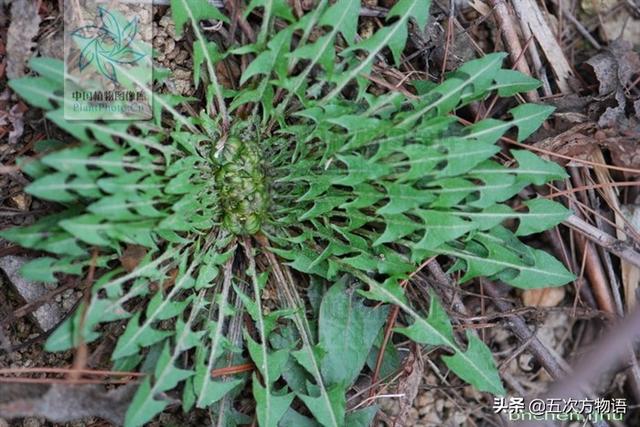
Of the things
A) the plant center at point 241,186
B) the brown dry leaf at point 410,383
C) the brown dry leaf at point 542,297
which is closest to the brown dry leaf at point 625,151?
the brown dry leaf at point 542,297

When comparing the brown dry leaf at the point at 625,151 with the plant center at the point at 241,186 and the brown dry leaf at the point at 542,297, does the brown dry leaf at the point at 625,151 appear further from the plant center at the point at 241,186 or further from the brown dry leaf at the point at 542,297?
the plant center at the point at 241,186

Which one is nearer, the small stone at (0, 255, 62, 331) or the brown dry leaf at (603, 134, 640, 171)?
the small stone at (0, 255, 62, 331)

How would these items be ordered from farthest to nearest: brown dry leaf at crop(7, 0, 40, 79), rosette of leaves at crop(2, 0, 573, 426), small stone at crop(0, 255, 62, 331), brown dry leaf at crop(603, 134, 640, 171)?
1. brown dry leaf at crop(603, 134, 640, 171)
2. small stone at crop(0, 255, 62, 331)
3. brown dry leaf at crop(7, 0, 40, 79)
4. rosette of leaves at crop(2, 0, 573, 426)

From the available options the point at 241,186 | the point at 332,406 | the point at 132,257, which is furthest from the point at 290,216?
the point at 332,406

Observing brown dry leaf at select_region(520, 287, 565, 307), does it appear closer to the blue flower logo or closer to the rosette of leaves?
the rosette of leaves

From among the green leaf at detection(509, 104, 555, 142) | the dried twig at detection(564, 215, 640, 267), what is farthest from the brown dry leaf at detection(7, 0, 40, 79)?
the dried twig at detection(564, 215, 640, 267)

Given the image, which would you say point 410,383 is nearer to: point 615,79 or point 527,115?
point 527,115

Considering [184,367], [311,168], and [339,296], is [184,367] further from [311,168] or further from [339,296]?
[311,168]
